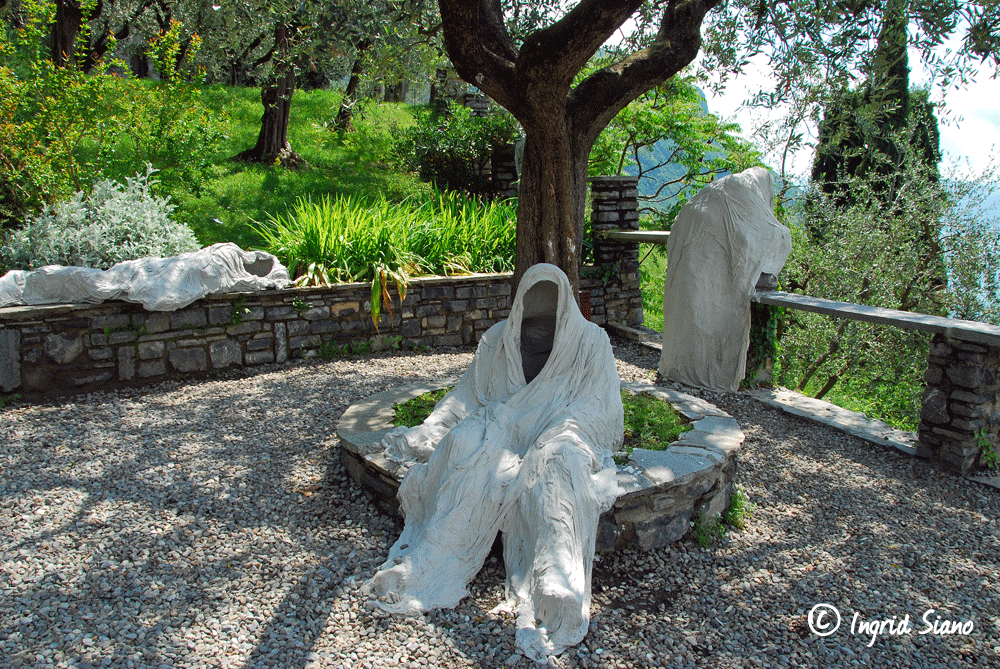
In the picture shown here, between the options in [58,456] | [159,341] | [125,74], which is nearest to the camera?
[58,456]

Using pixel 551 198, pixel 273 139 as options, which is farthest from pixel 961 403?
pixel 273 139

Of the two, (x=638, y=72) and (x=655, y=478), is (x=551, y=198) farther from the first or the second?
(x=655, y=478)

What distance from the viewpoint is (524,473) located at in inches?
119

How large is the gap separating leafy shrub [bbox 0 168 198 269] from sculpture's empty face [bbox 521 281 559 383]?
14.8ft

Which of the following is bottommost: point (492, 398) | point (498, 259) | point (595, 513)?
point (595, 513)

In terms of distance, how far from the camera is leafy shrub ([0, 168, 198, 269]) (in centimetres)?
618

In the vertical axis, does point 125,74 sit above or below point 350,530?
above

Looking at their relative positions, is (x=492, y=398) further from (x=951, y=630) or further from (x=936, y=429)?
(x=936, y=429)

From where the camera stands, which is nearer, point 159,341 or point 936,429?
point 936,429

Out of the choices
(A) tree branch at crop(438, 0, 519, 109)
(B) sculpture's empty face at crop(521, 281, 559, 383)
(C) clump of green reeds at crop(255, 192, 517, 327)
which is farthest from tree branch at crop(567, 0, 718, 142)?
(C) clump of green reeds at crop(255, 192, 517, 327)

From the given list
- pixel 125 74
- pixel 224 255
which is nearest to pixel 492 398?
pixel 224 255

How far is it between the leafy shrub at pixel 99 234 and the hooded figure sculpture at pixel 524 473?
418 centimetres

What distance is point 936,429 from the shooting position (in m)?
4.44

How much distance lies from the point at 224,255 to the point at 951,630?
5.98 m
